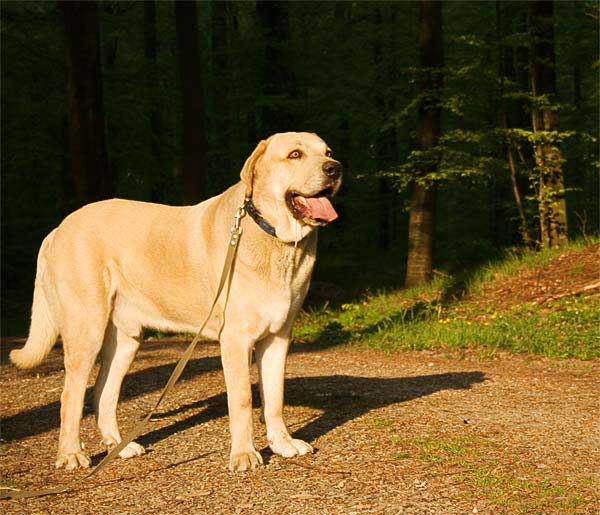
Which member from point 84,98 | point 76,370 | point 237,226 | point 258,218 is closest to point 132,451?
point 76,370

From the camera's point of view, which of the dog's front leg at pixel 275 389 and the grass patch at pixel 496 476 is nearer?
the grass patch at pixel 496 476

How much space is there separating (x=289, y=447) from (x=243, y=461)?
41 cm

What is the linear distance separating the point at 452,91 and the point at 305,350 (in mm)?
6040

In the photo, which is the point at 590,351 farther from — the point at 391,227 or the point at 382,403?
the point at 391,227

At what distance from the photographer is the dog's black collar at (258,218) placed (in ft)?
17.6

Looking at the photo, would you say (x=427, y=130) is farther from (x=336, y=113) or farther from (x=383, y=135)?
(x=383, y=135)

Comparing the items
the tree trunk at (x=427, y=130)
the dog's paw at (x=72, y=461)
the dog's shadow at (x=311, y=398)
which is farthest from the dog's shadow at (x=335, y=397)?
the tree trunk at (x=427, y=130)

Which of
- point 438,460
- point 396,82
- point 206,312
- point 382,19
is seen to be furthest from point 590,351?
point 382,19

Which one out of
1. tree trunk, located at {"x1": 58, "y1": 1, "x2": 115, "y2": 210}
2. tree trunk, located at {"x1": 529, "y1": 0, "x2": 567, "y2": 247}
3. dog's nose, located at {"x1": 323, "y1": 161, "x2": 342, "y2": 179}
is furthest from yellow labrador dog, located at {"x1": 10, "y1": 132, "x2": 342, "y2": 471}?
tree trunk, located at {"x1": 529, "y1": 0, "x2": 567, "y2": 247}

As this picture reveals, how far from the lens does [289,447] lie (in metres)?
5.50

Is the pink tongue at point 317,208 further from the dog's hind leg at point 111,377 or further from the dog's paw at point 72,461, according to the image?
the dog's paw at point 72,461

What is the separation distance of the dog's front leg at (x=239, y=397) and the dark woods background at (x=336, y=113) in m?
8.80

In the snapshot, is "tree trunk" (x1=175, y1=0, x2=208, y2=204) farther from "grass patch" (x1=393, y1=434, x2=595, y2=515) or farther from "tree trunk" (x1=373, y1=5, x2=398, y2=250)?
"grass patch" (x1=393, y1=434, x2=595, y2=515)

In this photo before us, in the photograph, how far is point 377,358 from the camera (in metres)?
9.48
